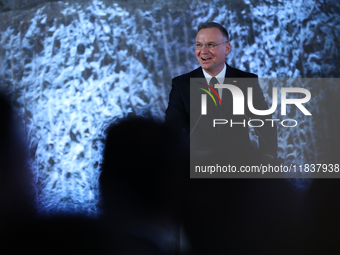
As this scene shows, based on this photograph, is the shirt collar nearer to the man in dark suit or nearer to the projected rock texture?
the man in dark suit

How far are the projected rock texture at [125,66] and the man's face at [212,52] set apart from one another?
0.12 meters

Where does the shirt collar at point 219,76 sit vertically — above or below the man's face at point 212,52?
below

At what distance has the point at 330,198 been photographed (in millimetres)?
1188

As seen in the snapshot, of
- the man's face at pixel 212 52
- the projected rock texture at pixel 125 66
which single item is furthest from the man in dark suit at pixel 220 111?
the projected rock texture at pixel 125 66

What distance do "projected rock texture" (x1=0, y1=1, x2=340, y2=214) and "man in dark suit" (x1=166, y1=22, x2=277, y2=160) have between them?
0.11 metres

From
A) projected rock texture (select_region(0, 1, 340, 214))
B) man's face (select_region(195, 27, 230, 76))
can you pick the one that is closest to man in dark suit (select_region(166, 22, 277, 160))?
man's face (select_region(195, 27, 230, 76))

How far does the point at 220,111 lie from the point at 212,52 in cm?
19

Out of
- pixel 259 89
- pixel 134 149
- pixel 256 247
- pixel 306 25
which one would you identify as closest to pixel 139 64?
pixel 134 149

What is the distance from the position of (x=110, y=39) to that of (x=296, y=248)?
93 cm

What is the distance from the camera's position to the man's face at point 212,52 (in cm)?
109

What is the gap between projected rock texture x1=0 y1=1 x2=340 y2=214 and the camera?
4.02ft

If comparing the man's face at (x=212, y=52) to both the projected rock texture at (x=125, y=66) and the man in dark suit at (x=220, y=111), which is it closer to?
the man in dark suit at (x=220, y=111)

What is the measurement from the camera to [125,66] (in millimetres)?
1239

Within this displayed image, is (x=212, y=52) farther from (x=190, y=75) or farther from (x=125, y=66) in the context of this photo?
(x=125, y=66)
